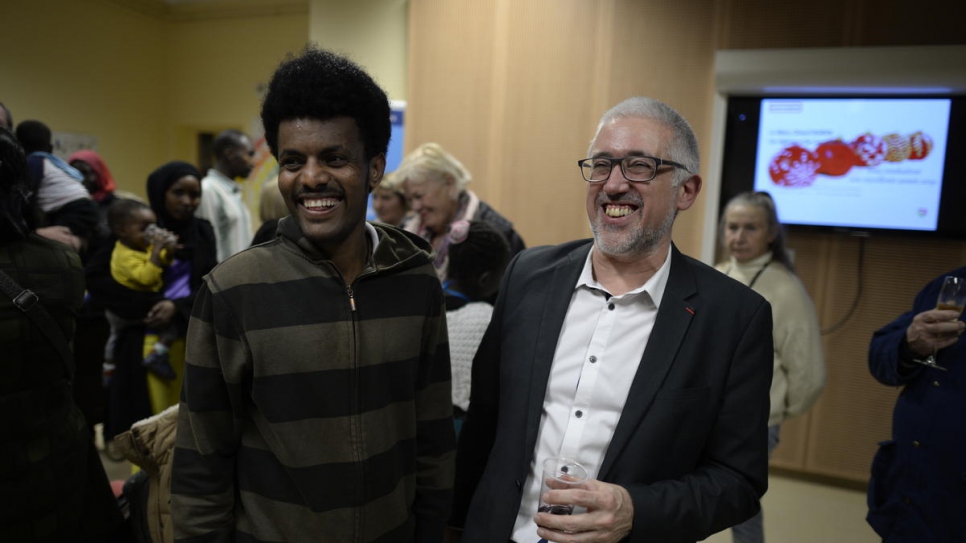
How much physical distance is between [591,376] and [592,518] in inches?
11.9

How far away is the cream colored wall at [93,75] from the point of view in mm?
5789

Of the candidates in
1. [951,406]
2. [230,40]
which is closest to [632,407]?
[951,406]

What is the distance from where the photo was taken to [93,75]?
6.49m

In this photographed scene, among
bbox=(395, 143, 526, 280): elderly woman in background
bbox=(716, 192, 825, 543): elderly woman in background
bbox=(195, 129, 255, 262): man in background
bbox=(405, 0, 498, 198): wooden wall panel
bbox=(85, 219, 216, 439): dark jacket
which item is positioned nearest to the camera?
bbox=(716, 192, 825, 543): elderly woman in background

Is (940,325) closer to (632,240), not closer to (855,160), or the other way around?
(632,240)

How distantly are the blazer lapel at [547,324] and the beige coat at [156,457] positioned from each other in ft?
3.14

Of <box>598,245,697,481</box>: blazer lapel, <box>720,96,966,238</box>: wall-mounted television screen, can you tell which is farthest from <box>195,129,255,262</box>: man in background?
<box>720,96,966,238</box>: wall-mounted television screen

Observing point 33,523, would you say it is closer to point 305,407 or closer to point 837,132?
point 305,407

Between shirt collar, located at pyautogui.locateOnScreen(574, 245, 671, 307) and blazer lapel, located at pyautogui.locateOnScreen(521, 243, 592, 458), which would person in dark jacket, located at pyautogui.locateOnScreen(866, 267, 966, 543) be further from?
blazer lapel, located at pyautogui.locateOnScreen(521, 243, 592, 458)

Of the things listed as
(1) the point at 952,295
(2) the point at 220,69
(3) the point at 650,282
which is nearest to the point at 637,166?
(3) the point at 650,282

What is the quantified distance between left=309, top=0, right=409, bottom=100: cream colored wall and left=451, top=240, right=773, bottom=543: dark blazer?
3.62 metres

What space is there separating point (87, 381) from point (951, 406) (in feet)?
13.3

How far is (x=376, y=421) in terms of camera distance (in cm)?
121

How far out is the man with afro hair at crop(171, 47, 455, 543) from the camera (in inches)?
44.4
